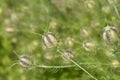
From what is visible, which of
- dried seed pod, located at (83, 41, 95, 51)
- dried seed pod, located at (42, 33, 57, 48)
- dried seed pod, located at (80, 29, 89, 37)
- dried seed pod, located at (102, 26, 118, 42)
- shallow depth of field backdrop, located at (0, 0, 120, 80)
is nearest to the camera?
dried seed pod, located at (102, 26, 118, 42)

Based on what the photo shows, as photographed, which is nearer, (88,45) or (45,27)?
(88,45)

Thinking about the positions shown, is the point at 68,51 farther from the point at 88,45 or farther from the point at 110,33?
the point at 110,33

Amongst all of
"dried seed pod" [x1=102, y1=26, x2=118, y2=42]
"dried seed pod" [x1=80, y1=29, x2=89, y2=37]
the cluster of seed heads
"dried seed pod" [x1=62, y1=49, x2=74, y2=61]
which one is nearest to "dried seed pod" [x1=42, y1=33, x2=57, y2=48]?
the cluster of seed heads

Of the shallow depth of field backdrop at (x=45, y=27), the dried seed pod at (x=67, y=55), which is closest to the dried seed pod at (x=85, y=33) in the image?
the shallow depth of field backdrop at (x=45, y=27)

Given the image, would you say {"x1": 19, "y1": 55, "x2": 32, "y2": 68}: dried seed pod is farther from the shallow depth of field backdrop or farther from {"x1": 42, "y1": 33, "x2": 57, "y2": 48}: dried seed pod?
the shallow depth of field backdrop

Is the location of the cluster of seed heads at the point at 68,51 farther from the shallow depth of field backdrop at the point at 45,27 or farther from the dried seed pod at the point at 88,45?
the shallow depth of field backdrop at the point at 45,27

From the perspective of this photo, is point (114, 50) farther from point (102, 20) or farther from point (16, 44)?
point (16, 44)

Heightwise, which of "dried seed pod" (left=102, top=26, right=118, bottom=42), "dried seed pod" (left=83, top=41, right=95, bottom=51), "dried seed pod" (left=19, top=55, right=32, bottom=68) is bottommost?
"dried seed pod" (left=19, top=55, right=32, bottom=68)

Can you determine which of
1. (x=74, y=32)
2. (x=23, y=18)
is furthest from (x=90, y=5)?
(x=23, y=18)

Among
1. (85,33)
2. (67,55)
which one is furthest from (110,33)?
(85,33)
